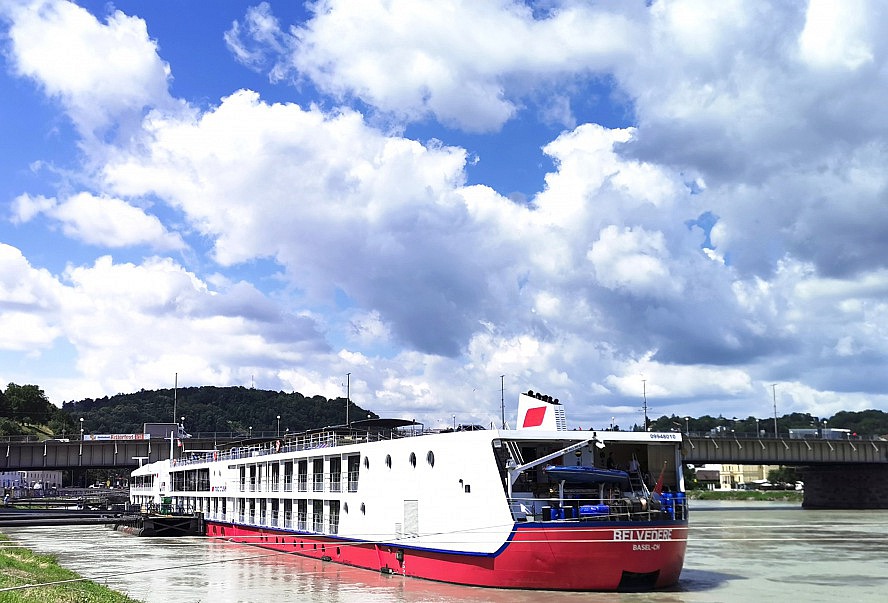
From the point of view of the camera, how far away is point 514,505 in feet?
113

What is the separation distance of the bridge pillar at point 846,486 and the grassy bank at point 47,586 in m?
111

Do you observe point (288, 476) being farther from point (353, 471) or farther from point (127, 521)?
point (127, 521)

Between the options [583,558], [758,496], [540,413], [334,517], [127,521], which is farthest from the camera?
[758,496]

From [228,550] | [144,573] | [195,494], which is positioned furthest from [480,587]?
[195,494]

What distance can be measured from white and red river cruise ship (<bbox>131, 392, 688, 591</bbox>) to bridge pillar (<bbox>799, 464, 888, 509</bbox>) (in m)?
96.0

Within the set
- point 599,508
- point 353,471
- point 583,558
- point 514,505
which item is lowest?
point 583,558

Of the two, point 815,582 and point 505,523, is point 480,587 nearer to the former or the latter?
point 505,523

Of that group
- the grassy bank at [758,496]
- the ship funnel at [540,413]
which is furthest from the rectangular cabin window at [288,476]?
the grassy bank at [758,496]

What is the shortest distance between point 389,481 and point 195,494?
131 feet

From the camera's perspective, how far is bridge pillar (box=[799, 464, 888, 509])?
411 ft

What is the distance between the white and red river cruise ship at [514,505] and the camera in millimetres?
33125

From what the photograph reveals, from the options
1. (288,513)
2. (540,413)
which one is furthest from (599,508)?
(288,513)

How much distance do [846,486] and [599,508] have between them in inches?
4448

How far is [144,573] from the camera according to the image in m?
46.0
